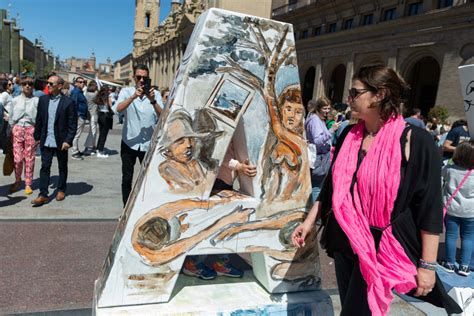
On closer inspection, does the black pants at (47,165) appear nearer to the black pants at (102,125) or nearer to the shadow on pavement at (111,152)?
the black pants at (102,125)

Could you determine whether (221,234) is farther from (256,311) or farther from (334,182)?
(334,182)

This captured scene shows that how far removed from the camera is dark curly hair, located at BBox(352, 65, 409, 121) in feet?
6.57

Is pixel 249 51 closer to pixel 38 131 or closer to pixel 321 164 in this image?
pixel 321 164

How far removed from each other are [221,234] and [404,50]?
2320 centimetres

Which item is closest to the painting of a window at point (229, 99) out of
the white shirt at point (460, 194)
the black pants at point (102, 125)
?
the white shirt at point (460, 194)

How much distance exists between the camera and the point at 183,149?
2467 mm

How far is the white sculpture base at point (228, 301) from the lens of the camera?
246 centimetres

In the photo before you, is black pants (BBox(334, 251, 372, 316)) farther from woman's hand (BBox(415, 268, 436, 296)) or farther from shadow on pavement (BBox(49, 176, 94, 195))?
shadow on pavement (BBox(49, 176, 94, 195))

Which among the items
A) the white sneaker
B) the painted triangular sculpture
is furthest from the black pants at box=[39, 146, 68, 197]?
the white sneaker

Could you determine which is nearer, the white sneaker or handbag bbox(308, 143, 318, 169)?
handbag bbox(308, 143, 318, 169)

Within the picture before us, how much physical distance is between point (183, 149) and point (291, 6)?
121ft

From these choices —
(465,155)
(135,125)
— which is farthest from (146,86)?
(465,155)

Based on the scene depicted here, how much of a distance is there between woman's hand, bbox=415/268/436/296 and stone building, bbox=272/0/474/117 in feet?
42.4

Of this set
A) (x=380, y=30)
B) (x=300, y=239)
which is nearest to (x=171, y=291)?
(x=300, y=239)
